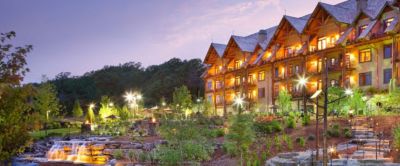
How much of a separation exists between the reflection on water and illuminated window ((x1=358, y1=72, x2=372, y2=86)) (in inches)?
897

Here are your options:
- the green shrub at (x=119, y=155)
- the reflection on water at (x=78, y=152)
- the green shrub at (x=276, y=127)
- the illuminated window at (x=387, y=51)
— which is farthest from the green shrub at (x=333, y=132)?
the illuminated window at (x=387, y=51)

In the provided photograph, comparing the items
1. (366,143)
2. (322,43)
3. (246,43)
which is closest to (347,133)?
(366,143)

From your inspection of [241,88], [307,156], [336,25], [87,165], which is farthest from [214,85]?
[307,156]

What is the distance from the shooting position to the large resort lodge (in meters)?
31.5

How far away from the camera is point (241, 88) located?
47969mm

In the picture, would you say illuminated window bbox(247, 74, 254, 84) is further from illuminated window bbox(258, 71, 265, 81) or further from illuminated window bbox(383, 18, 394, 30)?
illuminated window bbox(383, 18, 394, 30)

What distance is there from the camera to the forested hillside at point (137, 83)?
65.8 metres

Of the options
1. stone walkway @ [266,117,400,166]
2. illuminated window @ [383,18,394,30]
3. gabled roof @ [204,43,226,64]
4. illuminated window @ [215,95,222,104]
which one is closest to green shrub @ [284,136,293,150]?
stone walkway @ [266,117,400,166]

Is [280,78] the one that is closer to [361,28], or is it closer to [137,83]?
[361,28]

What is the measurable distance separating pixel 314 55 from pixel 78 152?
24474 millimetres

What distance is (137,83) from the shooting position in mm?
77750

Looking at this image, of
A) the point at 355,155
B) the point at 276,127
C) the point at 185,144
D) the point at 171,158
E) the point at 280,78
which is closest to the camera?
the point at 355,155

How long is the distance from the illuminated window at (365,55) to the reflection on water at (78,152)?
917 inches

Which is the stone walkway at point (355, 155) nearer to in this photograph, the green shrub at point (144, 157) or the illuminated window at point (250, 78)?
the green shrub at point (144, 157)
